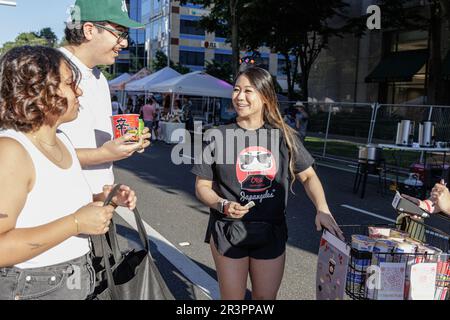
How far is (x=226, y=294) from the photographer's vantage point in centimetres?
266

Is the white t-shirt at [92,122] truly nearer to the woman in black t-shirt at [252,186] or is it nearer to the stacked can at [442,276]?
the woman in black t-shirt at [252,186]

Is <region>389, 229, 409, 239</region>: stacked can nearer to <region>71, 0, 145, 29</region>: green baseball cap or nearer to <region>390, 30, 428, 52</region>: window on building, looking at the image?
<region>71, 0, 145, 29</region>: green baseball cap

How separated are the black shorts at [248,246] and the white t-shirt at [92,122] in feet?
2.43

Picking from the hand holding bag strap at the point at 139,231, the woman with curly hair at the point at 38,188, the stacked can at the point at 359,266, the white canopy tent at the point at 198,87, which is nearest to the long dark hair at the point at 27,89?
the woman with curly hair at the point at 38,188

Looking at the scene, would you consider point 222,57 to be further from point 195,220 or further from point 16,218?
point 16,218

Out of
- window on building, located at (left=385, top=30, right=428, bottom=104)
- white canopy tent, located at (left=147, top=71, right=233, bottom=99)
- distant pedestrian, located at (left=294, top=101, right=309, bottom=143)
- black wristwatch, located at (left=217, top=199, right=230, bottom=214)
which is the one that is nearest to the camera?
black wristwatch, located at (left=217, top=199, right=230, bottom=214)

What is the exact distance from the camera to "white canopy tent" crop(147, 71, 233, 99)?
18312 mm

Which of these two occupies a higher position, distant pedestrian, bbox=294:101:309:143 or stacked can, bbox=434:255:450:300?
stacked can, bbox=434:255:450:300

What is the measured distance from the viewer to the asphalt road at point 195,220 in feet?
14.8

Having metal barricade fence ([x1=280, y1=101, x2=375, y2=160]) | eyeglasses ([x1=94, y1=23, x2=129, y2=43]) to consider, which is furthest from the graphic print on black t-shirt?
metal barricade fence ([x1=280, y1=101, x2=375, y2=160])

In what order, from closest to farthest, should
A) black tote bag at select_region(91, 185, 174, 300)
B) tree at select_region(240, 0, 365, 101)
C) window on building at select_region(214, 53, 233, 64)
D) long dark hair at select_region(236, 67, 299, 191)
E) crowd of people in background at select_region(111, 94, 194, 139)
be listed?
black tote bag at select_region(91, 185, 174, 300) < long dark hair at select_region(236, 67, 299, 191) < crowd of people in background at select_region(111, 94, 194, 139) < tree at select_region(240, 0, 365, 101) < window on building at select_region(214, 53, 233, 64)

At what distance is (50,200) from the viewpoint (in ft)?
5.51

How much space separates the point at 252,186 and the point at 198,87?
16241 mm

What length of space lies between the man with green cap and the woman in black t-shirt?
496 millimetres
